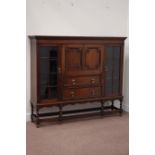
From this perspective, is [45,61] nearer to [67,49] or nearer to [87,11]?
[67,49]

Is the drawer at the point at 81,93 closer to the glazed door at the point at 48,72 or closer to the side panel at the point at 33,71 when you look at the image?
the glazed door at the point at 48,72

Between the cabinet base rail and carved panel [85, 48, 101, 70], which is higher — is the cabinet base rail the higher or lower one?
the lower one

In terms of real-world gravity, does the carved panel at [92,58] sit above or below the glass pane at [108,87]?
above

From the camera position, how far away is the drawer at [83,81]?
15.0ft

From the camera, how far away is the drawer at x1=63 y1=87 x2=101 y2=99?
180 inches

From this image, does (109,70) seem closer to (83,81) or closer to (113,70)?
(113,70)

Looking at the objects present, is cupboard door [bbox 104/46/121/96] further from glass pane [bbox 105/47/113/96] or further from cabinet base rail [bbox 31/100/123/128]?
cabinet base rail [bbox 31/100/123/128]

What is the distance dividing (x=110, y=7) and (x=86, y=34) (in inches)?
29.5

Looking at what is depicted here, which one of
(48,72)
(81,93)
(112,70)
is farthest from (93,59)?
(48,72)

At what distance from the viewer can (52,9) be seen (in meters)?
4.72

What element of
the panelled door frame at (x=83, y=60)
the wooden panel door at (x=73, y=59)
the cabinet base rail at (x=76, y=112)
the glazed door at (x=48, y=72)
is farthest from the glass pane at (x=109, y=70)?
the glazed door at (x=48, y=72)

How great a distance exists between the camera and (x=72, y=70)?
181 inches

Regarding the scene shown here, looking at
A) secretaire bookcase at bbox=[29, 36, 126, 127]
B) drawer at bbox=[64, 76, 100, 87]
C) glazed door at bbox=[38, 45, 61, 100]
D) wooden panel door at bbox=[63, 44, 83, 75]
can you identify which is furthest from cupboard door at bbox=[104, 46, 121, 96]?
glazed door at bbox=[38, 45, 61, 100]

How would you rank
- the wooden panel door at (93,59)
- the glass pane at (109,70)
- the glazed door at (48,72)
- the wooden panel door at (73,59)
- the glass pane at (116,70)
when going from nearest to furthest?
the glazed door at (48,72) → the wooden panel door at (73,59) → the wooden panel door at (93,59) → the glass pane at (109,70) → the glass pane at (116,70)
